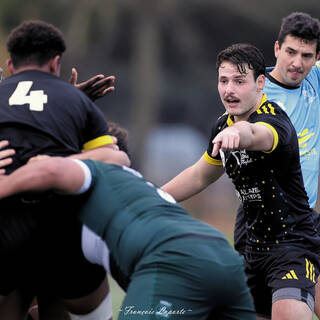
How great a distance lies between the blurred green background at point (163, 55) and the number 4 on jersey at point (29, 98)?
1486 centimetres

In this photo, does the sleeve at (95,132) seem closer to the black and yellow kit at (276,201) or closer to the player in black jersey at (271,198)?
the player in black jersey at (271,198)

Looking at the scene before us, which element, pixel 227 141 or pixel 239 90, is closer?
pixel 227 141

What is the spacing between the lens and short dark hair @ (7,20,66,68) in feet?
16.2

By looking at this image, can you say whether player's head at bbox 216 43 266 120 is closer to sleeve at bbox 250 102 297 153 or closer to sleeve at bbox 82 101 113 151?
sleeve at bbox 250 102 297 153

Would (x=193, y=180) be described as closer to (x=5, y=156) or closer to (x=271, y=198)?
(x=271, y=198)

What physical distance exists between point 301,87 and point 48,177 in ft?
9.61

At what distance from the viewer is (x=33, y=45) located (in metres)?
4.95

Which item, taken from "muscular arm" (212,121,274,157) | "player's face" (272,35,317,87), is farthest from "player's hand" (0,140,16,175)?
"player's face" (272,35,317,87)

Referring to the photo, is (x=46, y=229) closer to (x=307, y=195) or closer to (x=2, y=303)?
(x=2, y=303)

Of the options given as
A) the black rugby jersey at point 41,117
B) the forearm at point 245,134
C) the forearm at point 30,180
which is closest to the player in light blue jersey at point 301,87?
the forearm at point 245,134

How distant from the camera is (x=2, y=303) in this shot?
5078 mm

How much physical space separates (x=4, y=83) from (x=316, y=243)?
2.36 m

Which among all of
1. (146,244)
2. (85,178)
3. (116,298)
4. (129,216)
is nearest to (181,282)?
(146,244)

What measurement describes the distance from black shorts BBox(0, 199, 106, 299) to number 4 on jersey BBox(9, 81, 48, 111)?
1.82 ft
